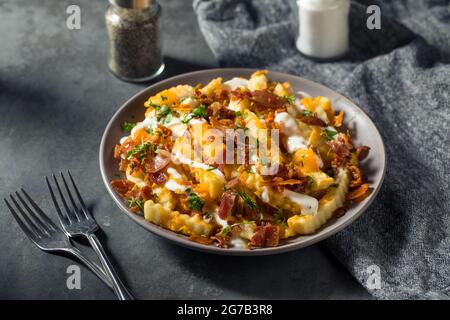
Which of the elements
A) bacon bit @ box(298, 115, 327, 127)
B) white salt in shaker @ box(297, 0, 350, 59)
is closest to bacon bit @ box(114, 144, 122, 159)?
bacon bit @ box(298, 115, 327, 127)

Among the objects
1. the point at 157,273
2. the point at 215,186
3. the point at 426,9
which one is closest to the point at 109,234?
the point at 157,273

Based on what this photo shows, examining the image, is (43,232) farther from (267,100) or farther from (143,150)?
(267,100)

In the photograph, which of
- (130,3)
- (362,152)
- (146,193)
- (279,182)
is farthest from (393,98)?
(146,193)

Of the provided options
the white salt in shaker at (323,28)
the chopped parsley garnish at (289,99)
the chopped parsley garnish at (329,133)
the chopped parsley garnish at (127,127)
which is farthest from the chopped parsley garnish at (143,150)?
the white salt in shaker at (323,28)

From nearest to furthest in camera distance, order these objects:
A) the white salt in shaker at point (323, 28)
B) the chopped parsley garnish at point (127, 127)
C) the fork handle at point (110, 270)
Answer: the fork handle at point (110, 270) → the chopped parsley garnish at point (127, 127) → the white salt in shaker at point (323, 28)

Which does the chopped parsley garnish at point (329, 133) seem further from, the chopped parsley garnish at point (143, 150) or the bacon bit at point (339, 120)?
the chopped parsley garnish at point (143, 150)

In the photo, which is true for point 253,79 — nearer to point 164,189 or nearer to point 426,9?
point 164,189
